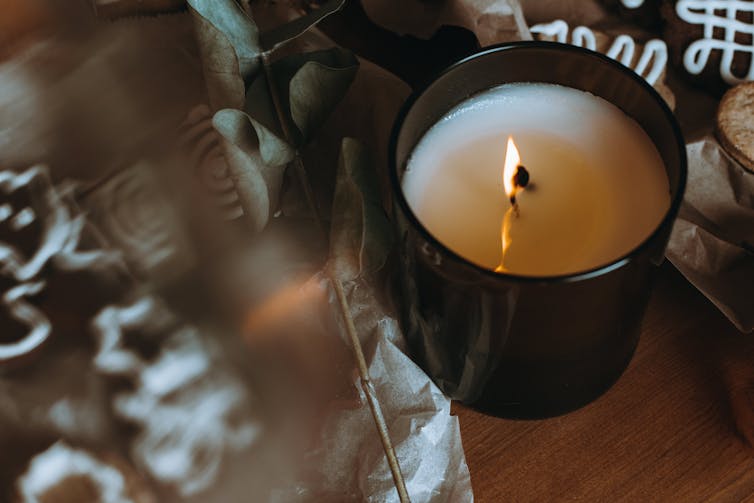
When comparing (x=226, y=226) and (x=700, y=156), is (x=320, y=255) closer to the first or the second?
(x=226, y=226)

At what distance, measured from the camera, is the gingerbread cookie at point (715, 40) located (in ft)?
1.75

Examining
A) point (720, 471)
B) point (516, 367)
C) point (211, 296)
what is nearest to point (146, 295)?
point (211, 296)

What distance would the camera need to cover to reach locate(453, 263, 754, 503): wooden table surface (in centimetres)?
44

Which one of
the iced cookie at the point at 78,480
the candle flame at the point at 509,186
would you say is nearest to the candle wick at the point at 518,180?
the candle flame at the point at 509,186

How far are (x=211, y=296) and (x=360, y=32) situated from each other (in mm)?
201

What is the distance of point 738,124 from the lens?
490mm

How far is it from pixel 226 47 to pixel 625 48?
249 millimetres

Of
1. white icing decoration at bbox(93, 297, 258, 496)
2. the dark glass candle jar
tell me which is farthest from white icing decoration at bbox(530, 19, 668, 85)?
white icing decoration at bbox(93, 297, 258, 496)

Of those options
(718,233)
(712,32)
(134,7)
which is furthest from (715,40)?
(134,7)

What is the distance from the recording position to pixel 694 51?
54cm

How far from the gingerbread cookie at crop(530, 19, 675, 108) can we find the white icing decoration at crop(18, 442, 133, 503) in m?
0.34

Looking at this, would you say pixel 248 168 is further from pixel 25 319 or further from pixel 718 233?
pixel 718 233

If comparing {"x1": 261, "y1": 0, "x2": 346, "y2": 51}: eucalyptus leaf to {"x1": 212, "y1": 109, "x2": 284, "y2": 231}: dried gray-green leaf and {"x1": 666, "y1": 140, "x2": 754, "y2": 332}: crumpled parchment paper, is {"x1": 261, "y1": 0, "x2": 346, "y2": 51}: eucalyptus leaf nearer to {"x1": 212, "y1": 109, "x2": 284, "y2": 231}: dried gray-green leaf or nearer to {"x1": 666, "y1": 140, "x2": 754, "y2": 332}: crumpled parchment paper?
{"x1": 212, "y1": 109, "x2": 284, "y2": 231}: dried gray-green leaf

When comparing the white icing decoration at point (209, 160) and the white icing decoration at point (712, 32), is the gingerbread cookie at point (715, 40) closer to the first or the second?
the white icing decoration at point (712, 32)
